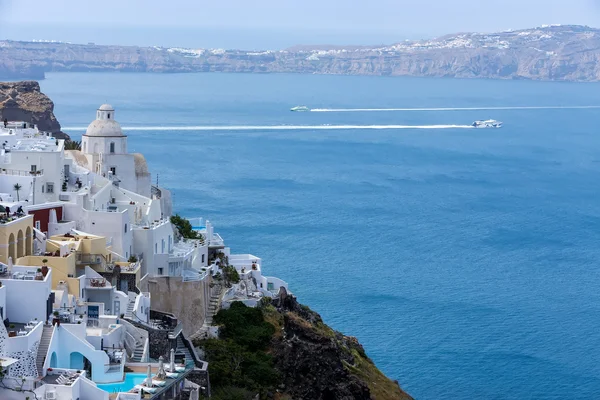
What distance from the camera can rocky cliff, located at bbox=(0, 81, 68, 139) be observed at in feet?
139

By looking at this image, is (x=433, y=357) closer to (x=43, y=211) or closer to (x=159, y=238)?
(x=159, y=238)

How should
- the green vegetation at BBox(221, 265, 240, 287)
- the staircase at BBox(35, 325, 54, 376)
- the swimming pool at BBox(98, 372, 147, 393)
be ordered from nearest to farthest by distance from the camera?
the staircase at BBox(35, 325, 54, 376) < the swimming pool at BBox(98, 372, 147, 393) < the green vegetation at BBox(221, 265, 240, 287)

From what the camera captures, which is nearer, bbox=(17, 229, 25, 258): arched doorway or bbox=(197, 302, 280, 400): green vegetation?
bbox=(17, 229, 25, 258): arched doorway

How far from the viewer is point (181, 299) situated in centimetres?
2189

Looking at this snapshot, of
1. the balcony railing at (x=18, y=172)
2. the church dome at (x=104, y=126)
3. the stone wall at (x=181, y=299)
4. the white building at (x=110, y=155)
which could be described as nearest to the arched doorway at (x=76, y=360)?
the stone wall at (x=181, y=299)

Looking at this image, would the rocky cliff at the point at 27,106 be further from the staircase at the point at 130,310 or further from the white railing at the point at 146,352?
the white railing at the point at 146,352

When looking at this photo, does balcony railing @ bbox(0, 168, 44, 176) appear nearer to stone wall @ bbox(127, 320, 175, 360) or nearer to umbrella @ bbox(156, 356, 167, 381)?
stone wall @ bbox(127, 320, 175, 360)

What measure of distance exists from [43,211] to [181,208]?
30176 mm

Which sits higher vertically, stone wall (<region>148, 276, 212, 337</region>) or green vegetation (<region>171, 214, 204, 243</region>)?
green vegetation (<region>171, 214, 204, 243</region>)

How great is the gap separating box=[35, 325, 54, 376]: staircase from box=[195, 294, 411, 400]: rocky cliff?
407cm

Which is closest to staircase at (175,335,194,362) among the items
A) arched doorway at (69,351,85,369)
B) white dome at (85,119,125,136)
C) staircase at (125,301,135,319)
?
staircase at (125,301,135,319)

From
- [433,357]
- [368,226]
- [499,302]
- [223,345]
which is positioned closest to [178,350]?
[223,345]

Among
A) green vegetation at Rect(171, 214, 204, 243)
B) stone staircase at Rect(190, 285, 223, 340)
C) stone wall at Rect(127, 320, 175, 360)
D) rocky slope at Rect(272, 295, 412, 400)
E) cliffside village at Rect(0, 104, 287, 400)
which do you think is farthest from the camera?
green vegetation at Rect(171, 214, 204, 243)

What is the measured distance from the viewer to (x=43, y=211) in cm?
2111
